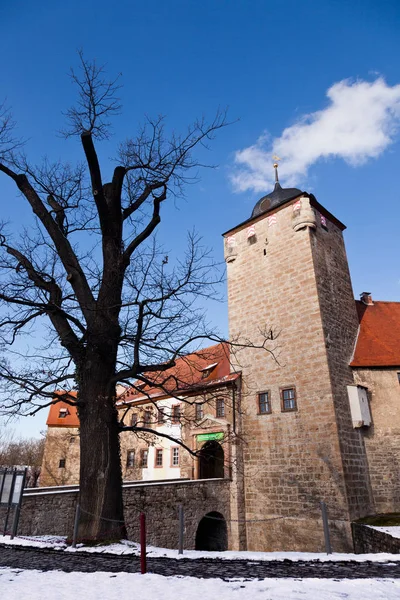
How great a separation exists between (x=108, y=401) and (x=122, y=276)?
8.73 feet

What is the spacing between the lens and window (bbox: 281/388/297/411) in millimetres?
15062

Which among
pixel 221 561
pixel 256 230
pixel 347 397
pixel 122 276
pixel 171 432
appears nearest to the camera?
pixel 221 561

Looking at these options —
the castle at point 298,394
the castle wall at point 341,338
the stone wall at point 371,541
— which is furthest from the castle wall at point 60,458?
the stone wall at point 371,541

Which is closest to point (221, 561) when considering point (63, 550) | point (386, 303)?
point (63, 550)

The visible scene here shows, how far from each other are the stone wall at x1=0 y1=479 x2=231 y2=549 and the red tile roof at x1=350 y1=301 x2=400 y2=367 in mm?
7830

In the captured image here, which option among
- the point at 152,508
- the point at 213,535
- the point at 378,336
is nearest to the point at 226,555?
the point at 152,508

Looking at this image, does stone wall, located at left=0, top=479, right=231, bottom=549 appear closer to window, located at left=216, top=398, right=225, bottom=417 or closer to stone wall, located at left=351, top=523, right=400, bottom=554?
window, located at left=216, top=398, right=225, bottom=417

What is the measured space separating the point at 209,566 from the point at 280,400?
1090 cm

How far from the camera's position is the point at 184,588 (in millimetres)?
3912

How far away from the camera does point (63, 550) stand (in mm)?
6383

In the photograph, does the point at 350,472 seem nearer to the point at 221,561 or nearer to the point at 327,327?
the point at 327,327

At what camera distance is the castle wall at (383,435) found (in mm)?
13547

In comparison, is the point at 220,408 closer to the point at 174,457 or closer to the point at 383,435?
the point at 174,457

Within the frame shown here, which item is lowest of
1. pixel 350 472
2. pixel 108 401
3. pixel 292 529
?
pixel 292 529
